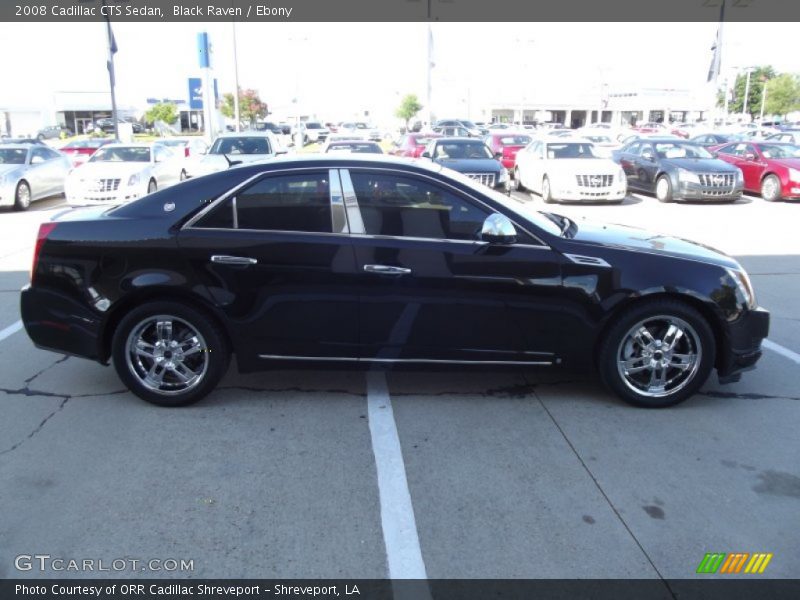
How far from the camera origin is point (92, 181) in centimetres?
1448

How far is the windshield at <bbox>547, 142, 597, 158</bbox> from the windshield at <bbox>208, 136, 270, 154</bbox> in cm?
722

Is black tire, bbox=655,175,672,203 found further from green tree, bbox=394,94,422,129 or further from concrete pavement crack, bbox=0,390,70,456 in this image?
green tree, bbox=394,94,422,129

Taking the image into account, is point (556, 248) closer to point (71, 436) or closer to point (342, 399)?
point (342, 399)

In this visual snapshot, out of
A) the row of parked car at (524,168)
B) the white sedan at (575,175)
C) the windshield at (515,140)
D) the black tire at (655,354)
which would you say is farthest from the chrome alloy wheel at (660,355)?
the windshield at (515,140)

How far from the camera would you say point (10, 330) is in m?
6.25

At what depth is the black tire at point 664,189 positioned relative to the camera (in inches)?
655

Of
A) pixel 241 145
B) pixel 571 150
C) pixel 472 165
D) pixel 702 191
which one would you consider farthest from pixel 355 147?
pixel 702 191

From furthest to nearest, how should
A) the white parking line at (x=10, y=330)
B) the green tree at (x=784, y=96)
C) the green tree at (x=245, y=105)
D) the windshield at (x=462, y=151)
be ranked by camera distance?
the green tree at (x=784, y=96)
the green tree at (x=245, y=105)
the windshield at (x=462, y=151)
the white parking line at (x=10, y=330)

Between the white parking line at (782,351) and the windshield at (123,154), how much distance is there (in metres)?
14.4

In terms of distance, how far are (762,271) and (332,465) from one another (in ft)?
24.6

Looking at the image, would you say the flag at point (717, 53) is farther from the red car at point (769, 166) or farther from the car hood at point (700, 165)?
the car hood at point (700, 165)

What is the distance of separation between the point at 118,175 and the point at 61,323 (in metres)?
11.2
